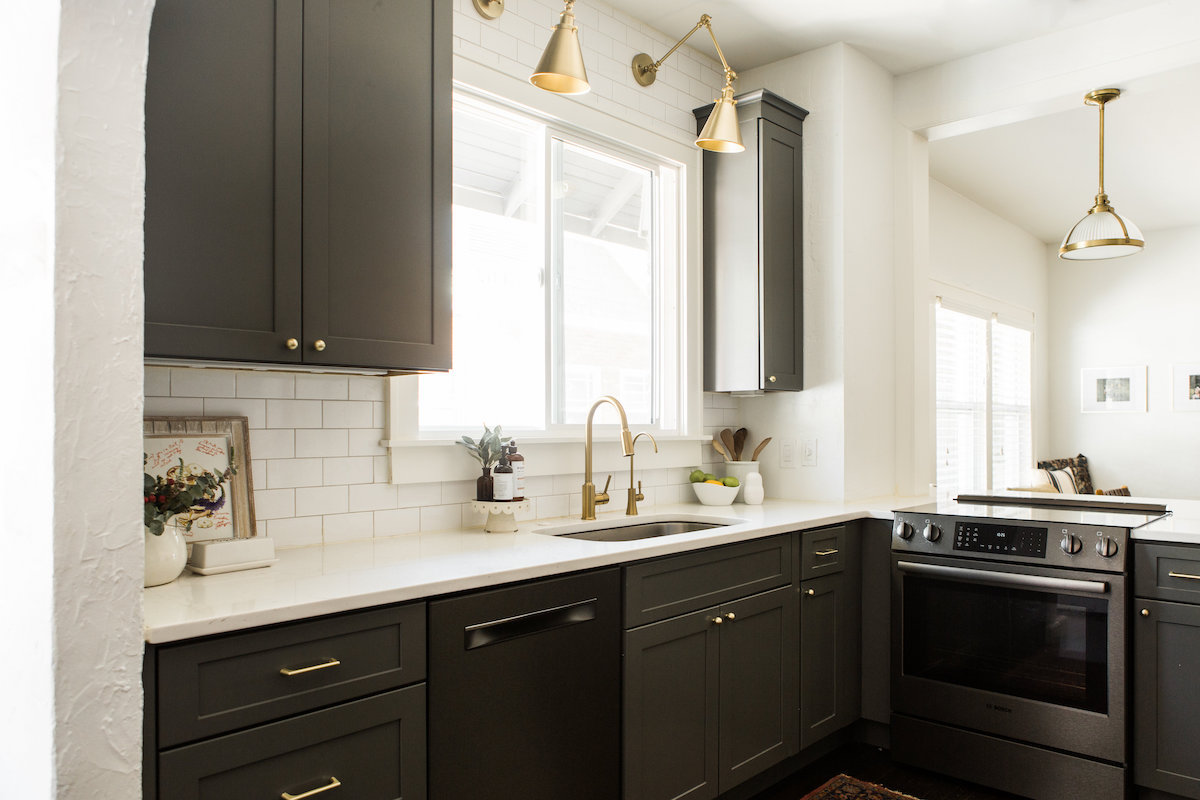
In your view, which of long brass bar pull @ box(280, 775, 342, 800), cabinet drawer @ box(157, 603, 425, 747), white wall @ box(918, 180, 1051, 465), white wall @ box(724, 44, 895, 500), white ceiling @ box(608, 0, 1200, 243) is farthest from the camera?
white wall @ box(918, 180, 1051, 465)

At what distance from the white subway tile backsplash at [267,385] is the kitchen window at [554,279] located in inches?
18.1

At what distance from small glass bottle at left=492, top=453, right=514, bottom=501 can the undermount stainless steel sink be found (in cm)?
27

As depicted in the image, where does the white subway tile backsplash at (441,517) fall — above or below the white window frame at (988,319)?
below

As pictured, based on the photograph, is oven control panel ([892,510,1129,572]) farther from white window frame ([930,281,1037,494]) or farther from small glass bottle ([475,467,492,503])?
white window frame ([930,281,1037,494])

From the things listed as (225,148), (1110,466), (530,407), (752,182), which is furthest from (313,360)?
(1110,466)

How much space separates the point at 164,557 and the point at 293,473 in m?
0.54

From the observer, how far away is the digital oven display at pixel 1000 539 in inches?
107

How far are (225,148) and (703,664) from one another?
1845 millimetres

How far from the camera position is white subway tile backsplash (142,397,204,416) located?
1.88 meters

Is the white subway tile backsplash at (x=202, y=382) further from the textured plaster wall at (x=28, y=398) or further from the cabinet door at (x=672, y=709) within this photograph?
the cabinet door at (x=672, y=709)

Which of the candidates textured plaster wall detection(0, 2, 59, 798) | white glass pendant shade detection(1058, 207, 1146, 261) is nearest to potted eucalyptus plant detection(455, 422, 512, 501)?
textured plaster wall detection(0, 2, 59, 798)

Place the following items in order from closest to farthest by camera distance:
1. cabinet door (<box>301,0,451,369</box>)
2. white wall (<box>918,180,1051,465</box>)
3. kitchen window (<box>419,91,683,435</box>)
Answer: cabinet door (<box>301,0,451,369</box>) < kitchen window (<box>419,91,683,435</box>) < white wall (<box>918,180,1051,465</box>)

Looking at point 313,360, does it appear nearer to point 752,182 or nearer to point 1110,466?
point 752,182

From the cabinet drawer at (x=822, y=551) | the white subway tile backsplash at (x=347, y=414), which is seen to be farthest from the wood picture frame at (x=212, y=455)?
the cabinet drawer at (x=822, y=551)
